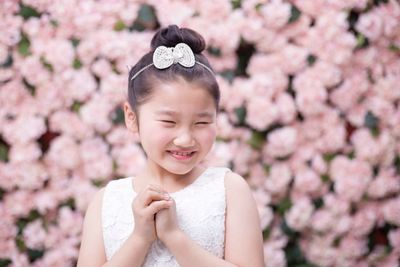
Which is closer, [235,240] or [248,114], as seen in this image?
[235,240]

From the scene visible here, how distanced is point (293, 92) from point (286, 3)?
0.45 m

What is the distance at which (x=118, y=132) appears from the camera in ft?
11.4

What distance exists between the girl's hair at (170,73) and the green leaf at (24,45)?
1.66 metres

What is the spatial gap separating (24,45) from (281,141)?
1401mm

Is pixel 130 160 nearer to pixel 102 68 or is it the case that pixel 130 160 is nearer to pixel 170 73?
pixel 102 68

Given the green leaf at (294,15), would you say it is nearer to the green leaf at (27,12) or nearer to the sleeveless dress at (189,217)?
the green leaf at (27,12)

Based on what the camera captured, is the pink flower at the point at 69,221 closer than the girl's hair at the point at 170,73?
No

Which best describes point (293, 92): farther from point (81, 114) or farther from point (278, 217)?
point (81, 114)

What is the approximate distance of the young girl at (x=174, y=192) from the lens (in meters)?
1.85

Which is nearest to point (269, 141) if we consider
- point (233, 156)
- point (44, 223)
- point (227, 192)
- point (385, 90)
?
point (233, 156)

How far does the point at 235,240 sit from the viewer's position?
1946 millimetres

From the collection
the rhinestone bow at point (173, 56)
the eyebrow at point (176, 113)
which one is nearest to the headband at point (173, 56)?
the rhinestone bow at point (173, 56)

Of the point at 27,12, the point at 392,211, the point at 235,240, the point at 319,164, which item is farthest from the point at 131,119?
the point at 392,211

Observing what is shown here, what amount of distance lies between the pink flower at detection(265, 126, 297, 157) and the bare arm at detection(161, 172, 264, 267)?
141 cm
